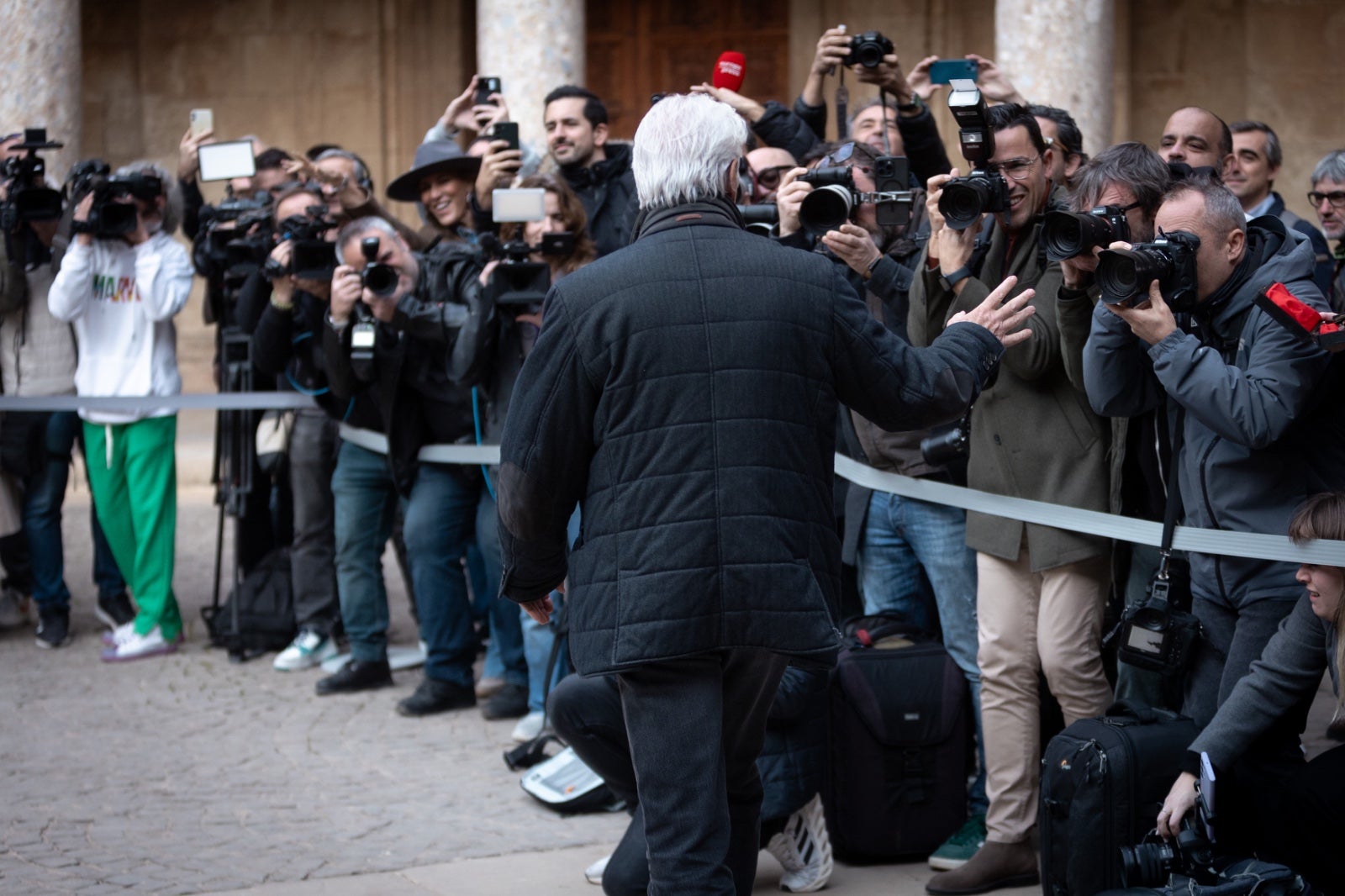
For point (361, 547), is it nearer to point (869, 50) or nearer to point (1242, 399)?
point (869, 50)

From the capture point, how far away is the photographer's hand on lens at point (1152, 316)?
380cm

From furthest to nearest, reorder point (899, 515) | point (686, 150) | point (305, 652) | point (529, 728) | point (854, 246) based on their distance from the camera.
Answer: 1. point (305, 652)
2. point (529, 728)
3. point (899, 515)
4. point (854, 246)
5. point (686, 150)

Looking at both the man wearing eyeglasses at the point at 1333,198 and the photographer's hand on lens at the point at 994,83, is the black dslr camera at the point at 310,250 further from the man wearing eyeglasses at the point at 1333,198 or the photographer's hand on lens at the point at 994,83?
the man wearing eyeglasses at the point at 1333,198

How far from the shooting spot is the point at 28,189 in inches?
285

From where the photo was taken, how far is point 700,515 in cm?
321

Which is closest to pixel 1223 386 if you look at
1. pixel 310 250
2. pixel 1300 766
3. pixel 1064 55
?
pixel 1300 766

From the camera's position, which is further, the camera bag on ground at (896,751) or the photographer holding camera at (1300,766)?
the camera bag on ground at (896,751)

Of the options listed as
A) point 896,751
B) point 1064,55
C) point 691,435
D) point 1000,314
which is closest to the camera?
point 691,435

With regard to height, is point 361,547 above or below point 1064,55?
below

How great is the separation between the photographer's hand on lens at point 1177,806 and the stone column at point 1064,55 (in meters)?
5.91

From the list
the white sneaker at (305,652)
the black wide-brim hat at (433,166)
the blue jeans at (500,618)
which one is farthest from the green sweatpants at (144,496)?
the blue jeans at (500,618)

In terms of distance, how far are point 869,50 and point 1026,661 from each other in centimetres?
202

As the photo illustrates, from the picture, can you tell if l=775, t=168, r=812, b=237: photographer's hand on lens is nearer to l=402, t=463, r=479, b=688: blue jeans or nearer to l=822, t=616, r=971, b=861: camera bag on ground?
l=822, t=616, r=971, b=861: camera bag on ground

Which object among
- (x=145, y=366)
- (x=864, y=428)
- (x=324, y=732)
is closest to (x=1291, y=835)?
(x=864, y=428)
